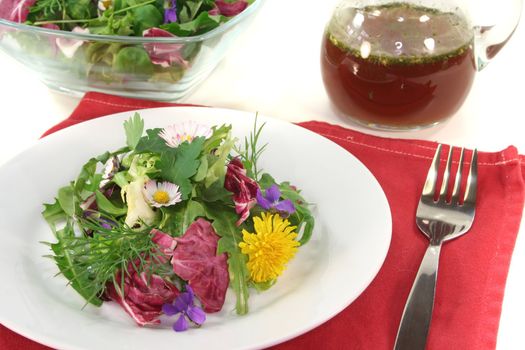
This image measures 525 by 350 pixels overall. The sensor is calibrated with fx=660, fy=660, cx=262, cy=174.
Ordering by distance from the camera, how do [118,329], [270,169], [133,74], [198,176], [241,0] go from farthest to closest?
[241,0], [133,74], [270,169], [198,176], [118,329]

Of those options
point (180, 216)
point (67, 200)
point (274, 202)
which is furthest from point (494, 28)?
point (67, 200)

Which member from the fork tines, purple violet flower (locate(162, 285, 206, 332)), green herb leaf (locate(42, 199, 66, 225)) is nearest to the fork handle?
the fork tines

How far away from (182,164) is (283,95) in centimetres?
55

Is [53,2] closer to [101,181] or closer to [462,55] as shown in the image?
[101,181]

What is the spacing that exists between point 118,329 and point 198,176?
217 millimetres

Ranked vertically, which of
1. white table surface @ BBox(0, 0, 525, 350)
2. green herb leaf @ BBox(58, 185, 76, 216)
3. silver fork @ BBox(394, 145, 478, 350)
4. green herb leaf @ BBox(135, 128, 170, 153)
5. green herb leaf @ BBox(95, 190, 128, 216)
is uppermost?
green herb leaf @ BBox(135, 128, 170, 153)

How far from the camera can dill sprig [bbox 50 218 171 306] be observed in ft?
2.50

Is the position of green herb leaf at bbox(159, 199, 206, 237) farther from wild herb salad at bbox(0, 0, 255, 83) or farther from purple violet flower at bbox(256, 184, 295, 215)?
wild herb salad at bbox(0, 0, 255, 83)

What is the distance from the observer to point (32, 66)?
4.02ft

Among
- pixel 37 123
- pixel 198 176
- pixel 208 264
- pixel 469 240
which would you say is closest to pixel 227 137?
pixel 198 176

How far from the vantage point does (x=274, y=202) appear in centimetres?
84

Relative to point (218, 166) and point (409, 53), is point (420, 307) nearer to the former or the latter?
point (218, 166)

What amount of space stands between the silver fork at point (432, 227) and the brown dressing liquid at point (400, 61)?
98mm

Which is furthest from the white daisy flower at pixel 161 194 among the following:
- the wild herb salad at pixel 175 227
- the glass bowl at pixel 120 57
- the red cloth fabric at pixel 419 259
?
Result: the glass bowl at pixel 120 57
